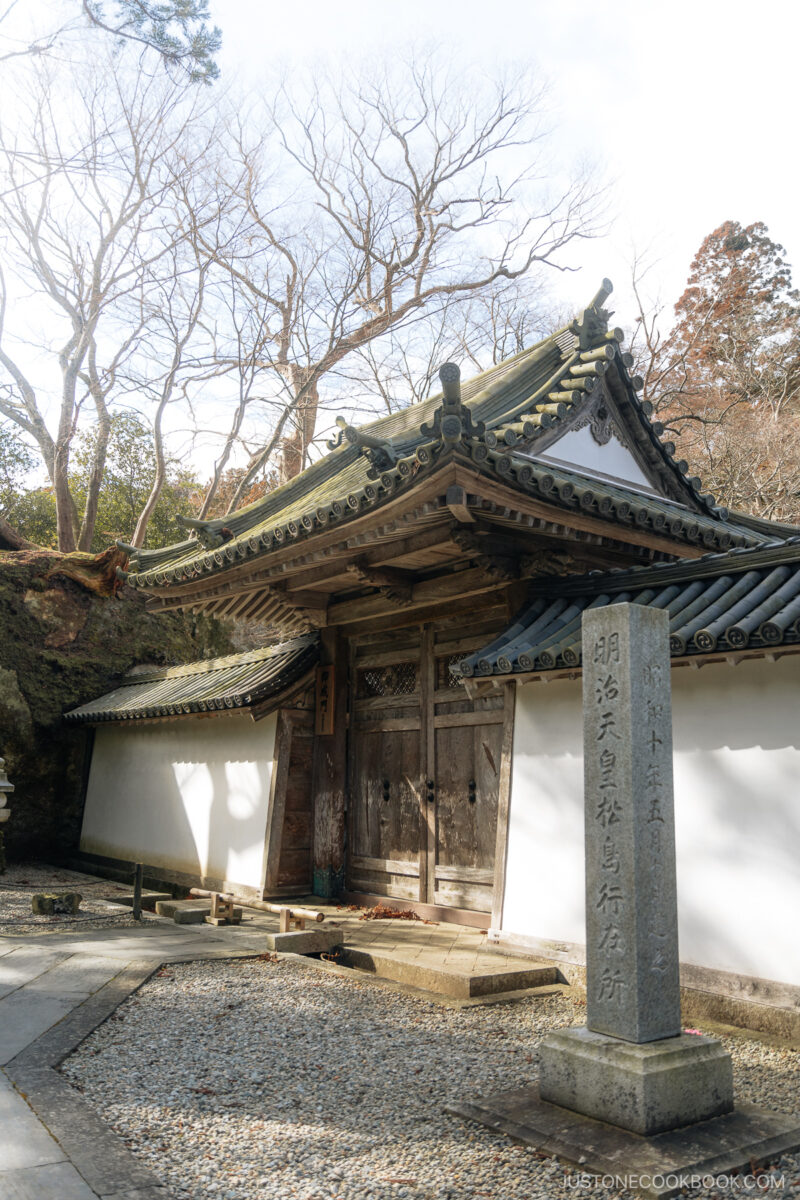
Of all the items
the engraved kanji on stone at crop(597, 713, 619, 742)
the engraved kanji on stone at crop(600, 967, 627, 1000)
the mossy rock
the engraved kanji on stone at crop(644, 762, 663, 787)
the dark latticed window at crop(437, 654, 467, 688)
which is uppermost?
the dark latticed window at crop(437, 654, 467, 688)

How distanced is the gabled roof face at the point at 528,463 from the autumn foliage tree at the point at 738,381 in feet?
30.3

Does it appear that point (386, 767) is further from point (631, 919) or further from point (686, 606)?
point (631, 919)

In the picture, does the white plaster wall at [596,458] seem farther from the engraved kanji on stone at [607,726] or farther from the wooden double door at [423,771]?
the engraved kanji on stone at [607,726]

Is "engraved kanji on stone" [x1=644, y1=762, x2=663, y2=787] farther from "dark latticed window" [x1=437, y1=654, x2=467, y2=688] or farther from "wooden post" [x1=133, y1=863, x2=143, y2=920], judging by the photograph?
"wooden post" [x1=133, y1=863, x2=143, y2=920]

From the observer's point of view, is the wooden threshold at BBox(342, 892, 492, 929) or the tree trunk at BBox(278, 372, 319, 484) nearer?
the wooden threshold at BBox(342, 892, 492, 929)

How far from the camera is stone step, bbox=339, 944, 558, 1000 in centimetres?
646

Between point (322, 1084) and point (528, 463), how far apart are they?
15.5ft

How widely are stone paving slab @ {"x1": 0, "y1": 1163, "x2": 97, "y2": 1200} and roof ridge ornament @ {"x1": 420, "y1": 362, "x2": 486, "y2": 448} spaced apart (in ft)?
15.2

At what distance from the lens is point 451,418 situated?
6.29 meters

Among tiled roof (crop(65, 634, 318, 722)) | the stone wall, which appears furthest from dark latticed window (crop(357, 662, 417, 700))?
the stone wall

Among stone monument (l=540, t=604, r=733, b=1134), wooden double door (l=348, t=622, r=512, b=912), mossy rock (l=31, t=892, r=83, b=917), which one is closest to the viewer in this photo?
stone monument (l=540, t=604, r=733, b=1134)

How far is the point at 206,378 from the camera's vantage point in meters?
20.4

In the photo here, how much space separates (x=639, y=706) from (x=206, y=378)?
17.9 metres

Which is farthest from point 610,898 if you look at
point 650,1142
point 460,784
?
point 460,784
